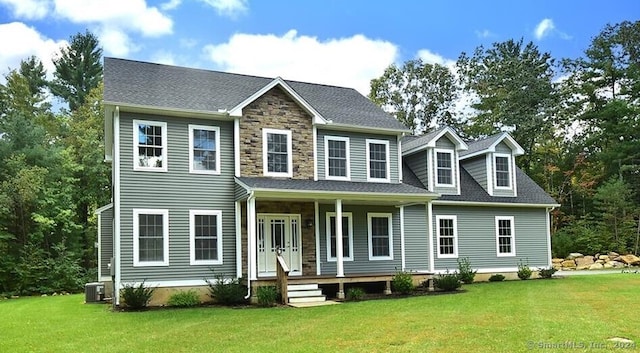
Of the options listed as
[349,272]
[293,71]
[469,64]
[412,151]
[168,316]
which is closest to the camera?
[168,316]

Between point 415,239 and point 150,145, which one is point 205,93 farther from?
point 415,239

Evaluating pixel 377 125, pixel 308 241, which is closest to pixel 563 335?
pixel 308 241

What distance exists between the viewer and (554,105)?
38969mm

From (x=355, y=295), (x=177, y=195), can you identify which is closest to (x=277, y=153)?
(x=177, y=195)

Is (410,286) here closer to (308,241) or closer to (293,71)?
(308,241)

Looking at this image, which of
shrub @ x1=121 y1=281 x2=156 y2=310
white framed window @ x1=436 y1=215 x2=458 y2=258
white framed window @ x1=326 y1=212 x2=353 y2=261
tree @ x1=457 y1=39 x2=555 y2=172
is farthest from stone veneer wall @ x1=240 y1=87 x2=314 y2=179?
tree @ x1=457 y1=39 x2=555 y2=172

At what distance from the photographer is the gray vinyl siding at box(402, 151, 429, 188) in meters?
21.8

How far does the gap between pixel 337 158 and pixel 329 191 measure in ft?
9.12

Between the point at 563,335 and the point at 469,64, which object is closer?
the point at 563,335

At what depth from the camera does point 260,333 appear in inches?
409

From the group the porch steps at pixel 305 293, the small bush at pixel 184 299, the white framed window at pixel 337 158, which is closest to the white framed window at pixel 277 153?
the white framed window at pixel 337 158

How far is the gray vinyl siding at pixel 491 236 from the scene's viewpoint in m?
21.7

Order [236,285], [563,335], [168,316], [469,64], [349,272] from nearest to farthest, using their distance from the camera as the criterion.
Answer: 1. [563,335]
2. [168,316]
3. [236,285]
4. [349,272]
5. [469,64]

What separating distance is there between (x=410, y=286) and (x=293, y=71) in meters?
21.9
